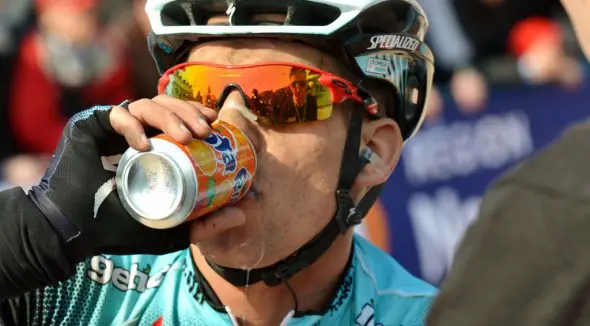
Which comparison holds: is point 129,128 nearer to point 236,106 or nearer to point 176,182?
point 176,182

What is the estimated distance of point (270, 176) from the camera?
2871 millimetres

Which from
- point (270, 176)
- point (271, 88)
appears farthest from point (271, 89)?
point (270, 176)

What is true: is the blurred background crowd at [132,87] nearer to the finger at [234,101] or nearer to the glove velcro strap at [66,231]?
the finger at [234,101]

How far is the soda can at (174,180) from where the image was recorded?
225 cm

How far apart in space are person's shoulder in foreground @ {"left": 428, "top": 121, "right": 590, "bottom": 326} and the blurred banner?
498cm

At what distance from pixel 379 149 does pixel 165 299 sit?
0.90 m

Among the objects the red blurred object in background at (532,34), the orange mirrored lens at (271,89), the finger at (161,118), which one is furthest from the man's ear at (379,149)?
the red blurred object in background at (532,34)

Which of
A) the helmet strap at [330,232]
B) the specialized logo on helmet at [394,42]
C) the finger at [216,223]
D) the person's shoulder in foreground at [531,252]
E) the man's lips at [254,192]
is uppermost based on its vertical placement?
the person's shoulder in foreground at [531,252]

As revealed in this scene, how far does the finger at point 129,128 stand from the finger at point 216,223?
30cm

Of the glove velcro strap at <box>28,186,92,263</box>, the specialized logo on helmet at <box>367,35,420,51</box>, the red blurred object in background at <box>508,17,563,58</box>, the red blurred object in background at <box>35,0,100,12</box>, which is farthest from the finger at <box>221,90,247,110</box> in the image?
the red blurred object in background at <box>508,17,563,58</box>

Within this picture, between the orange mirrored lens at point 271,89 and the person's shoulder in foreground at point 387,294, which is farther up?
the orange mirrored lens at point 271,89

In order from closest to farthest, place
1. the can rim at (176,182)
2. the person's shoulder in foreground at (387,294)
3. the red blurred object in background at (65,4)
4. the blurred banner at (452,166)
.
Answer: the can rim at (176,182) < the person's shoulder in foreground at (387,294) < the red blurred object in background at (65,4) < the blurred banner at (452,166)

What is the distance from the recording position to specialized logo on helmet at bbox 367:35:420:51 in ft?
10.4

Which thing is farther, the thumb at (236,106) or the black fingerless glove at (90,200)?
the thumb at (236,106)
